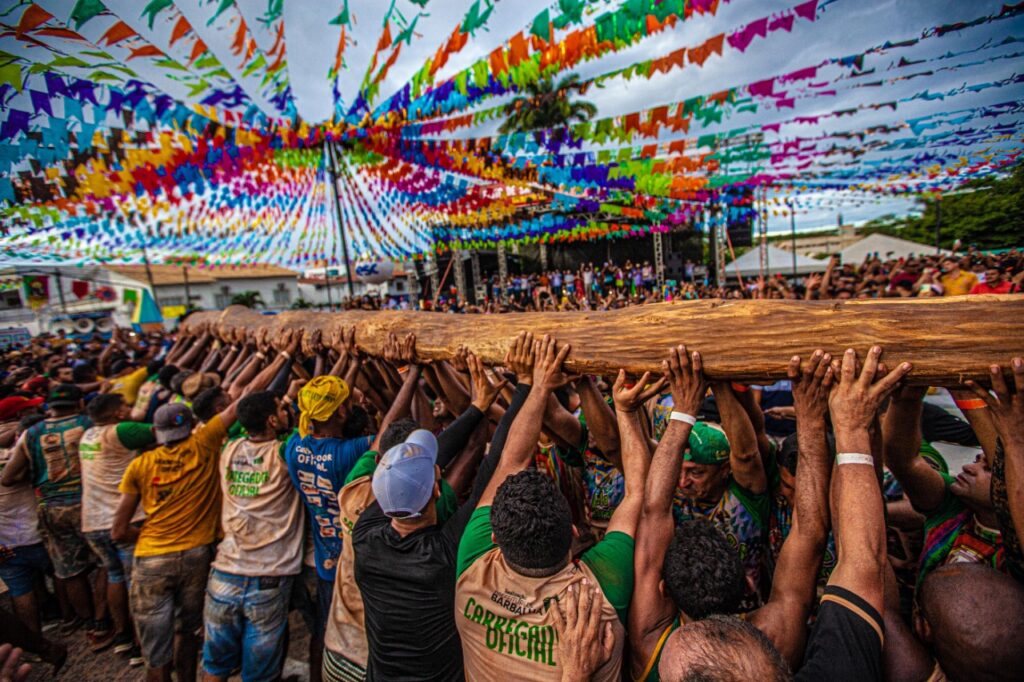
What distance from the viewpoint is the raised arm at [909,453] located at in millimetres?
1715

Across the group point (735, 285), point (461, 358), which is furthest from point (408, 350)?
point (735, 285)

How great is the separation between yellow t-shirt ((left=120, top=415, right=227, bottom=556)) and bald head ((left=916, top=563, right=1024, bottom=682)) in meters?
4.09

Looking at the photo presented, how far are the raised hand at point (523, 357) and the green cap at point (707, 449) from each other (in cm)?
89

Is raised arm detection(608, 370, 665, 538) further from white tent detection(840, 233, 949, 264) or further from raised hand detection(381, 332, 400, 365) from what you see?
white tent detection(840, 233, 949, 264)

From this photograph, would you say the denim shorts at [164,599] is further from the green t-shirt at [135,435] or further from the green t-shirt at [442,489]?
the green t-shirt at [442,489]

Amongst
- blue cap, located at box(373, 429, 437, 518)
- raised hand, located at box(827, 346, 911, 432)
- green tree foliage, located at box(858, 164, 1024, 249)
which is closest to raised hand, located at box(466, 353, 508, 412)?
blue cap, located at box(373, 429, 437, 518)

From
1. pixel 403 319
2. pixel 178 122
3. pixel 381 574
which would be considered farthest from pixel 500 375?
pixel 178 122

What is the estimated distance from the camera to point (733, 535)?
213 cm

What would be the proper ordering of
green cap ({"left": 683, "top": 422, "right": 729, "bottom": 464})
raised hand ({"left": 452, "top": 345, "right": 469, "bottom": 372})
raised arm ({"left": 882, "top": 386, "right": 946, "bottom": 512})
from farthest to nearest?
raised hand ({"left": 452, "top": 345, "right": 469, "bottom": 372}), green cap ({"left": 683, "top": 422, "right": 729, "bottom": 464}), raised arm ({"left": 882, "top": 386, "right": 946, "bottom": 512})

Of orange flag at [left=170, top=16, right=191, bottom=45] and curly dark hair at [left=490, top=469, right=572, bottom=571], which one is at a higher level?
orange flag at [left=170, top=16, right=191, bottom=45]

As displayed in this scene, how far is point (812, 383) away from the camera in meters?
1.63

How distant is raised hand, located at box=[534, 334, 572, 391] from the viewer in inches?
88.7

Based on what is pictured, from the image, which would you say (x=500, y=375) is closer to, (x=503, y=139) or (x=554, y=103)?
(x=503, y=139)

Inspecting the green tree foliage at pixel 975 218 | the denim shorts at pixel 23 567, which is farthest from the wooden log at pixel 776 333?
the denim shorts at pixel 23 567
